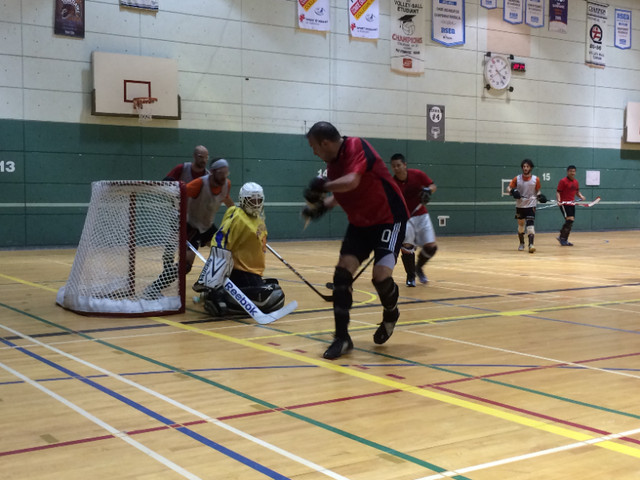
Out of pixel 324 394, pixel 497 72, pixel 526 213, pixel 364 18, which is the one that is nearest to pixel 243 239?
pixel 324 394

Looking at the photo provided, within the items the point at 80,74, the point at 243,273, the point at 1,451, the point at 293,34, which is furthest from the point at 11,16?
the point at 1,451

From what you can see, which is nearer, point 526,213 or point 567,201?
point 526,213

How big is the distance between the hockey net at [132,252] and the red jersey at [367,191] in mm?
2388

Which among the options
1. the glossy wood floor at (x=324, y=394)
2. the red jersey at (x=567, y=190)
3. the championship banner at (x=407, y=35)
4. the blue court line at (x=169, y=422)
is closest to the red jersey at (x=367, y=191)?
the glossy wood floor at (x=324, y=394)

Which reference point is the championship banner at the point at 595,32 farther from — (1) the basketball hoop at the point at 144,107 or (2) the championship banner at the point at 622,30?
(1) the basketball hoop at the point at 144,107

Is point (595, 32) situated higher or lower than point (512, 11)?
lower

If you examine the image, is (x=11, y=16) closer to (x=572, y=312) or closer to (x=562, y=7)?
(x=572, y=312)

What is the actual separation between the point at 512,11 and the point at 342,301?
18162mm

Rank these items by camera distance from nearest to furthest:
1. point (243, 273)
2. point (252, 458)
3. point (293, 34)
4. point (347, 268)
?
point (252, 458) < point (347, 268) < point (243, 273) < point (293, 34)

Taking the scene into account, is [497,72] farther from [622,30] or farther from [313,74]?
[313,74]

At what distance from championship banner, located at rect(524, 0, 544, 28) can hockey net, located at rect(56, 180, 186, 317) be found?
1702cm

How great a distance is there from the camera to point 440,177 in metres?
20.5

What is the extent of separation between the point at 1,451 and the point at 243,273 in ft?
13.4

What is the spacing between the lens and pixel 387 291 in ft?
17.7
